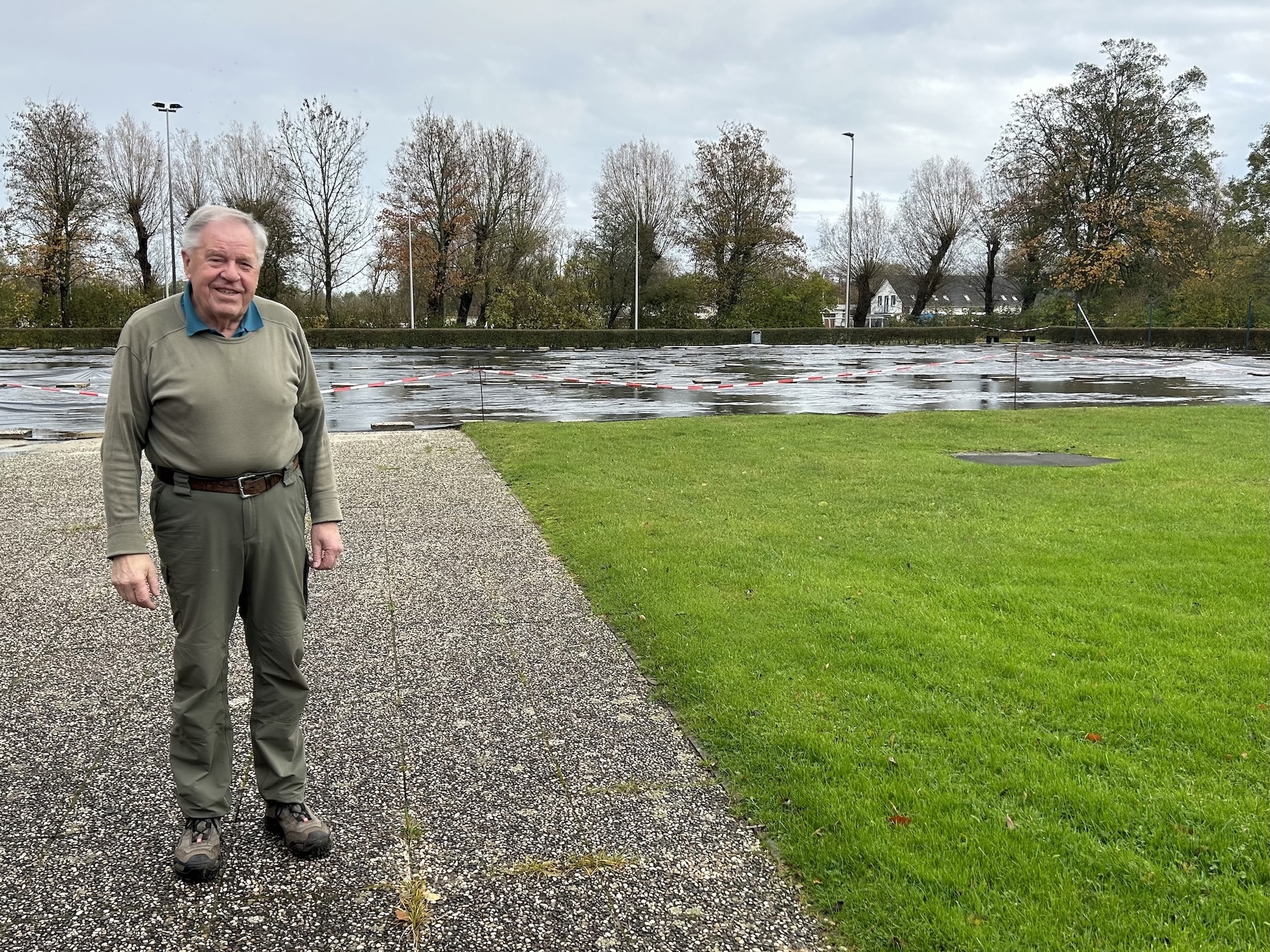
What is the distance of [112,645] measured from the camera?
466cm

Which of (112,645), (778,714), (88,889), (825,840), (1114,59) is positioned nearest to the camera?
(88,889)

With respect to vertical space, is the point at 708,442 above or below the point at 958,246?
below

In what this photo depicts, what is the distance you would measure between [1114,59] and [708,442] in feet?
164

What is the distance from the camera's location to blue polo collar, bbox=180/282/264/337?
2633mm

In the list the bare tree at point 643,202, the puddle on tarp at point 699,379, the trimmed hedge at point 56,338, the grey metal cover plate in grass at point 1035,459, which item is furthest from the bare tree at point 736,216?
the grey metal cover plate in grass at point 1035,459

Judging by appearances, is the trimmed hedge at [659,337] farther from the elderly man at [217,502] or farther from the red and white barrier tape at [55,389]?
the elderly man at [217,502]

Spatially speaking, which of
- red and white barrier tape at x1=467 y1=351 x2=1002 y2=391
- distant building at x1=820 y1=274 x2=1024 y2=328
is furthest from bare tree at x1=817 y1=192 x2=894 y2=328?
red and white barrier tape at x1=467 y1=351 x2=1002 y2=391

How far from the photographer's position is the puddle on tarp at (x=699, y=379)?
1585 centimetres

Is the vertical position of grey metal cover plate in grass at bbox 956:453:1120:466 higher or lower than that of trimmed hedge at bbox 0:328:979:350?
lower

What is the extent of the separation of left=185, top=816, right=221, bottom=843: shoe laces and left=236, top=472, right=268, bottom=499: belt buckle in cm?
94

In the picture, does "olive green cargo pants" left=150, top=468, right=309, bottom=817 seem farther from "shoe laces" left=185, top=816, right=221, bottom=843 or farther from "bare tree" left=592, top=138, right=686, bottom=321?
"bare tree" left=592, top=138, right=686, bottom=321

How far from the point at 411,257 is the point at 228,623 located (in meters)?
48.9

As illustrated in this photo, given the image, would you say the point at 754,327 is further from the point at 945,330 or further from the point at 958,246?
the point at 958,246

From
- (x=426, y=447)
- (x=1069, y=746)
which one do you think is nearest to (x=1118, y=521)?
(x=1069, y=746)
